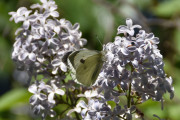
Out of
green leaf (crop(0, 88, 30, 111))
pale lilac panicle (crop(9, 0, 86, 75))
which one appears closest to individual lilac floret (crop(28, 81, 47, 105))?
pale lilac panicle (crop(9, 0, 86, 75))

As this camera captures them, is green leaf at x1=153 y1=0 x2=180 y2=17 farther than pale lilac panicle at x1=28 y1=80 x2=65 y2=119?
Yes

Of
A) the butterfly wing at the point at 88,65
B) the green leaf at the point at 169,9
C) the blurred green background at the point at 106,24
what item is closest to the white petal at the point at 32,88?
the butterfly wing at the point at 88,65

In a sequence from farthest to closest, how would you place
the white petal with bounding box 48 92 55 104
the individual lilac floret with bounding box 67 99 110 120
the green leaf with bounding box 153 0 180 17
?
the green leaf with bounding box 153 0 180 17
the white petal with bounding box 48 92 55 104
the individual lilac floret with bounding box 67 99 110 120

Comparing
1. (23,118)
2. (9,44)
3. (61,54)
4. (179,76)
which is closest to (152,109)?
(179,76)

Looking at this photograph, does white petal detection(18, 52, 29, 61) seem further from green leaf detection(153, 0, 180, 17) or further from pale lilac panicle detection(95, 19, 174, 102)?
green leaf detection(153, 0, 180, 17)

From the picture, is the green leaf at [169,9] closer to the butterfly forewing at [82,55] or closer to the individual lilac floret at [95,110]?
the butterfly forewing at [82,55]

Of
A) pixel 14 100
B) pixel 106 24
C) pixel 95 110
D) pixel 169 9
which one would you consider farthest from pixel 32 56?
pixel 169 9

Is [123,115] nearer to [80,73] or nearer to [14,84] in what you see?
[80,73]

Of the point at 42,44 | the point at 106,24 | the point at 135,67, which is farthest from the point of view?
the point at 106,24

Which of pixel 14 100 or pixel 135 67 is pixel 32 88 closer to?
pixel 135 67
